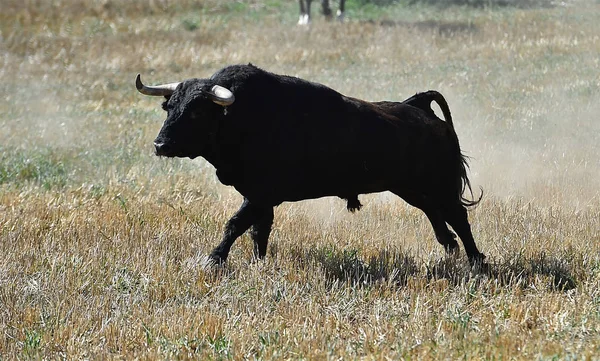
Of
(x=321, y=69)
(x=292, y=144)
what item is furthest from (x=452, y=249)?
(x=321, y=69)

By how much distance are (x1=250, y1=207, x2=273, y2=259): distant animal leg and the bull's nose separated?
3.88 ft

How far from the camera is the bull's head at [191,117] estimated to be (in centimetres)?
777

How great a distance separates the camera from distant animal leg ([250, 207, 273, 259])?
8.46 m

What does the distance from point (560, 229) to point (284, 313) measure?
4094 mm

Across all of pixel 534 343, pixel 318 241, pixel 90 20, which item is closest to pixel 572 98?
pixel 318 241

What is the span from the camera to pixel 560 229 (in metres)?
9.54

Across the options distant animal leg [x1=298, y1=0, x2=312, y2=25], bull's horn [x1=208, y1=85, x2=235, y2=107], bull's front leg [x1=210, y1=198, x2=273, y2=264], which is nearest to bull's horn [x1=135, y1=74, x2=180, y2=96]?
bull's horn [x1=208, y1=85, x2=235, y2=107]

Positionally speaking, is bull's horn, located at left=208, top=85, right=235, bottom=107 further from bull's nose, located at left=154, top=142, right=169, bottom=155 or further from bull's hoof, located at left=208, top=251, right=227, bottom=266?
bull's hoof, located at left=208, top=251, right=227, bottom=266

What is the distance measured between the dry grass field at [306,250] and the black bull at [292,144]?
1.84 feet

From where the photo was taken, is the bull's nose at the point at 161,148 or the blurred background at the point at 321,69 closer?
the bull's nose at the point at 161,148

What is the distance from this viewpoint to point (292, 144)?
27.0ft

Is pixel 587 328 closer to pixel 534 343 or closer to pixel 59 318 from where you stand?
pixel 534 343

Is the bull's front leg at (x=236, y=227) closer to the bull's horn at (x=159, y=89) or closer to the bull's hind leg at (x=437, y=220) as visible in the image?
the bull's horn at (x=159, y=89)

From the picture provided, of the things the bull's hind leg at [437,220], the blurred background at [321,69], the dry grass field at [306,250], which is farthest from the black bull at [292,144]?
the blurred background at [321,69]
